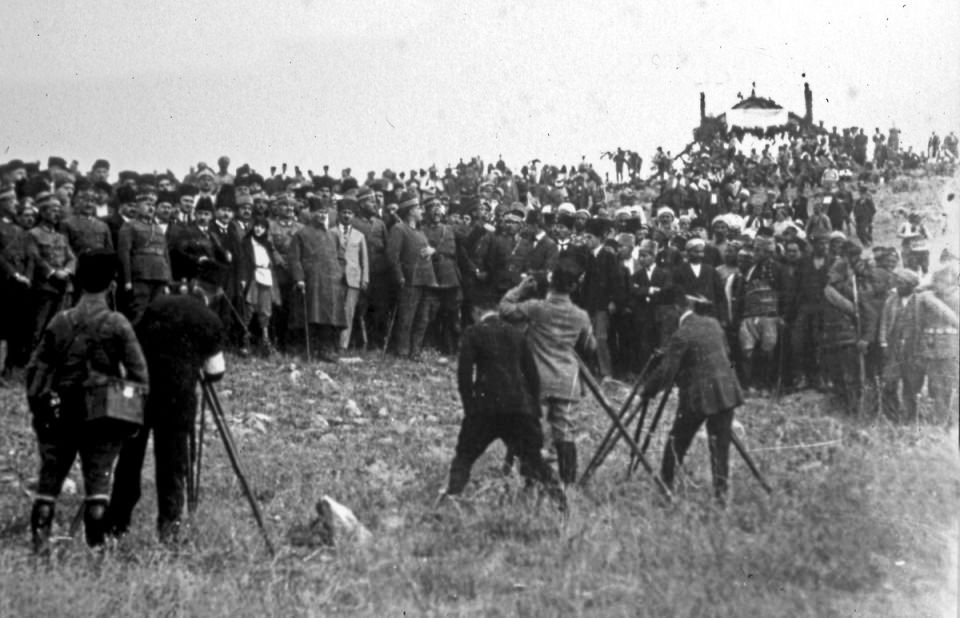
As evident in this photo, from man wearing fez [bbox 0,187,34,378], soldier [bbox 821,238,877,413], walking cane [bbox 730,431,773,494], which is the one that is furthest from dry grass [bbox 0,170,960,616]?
man wearing fez [bbox 0,187,34,378]

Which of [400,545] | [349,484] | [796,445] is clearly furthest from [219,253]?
[796,445]

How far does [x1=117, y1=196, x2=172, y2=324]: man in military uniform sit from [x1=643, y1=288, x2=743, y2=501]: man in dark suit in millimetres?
3762

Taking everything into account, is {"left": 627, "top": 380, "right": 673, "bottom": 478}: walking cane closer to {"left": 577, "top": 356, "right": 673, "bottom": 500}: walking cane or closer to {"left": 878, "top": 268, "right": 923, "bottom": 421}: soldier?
{"left": 577, "top": 356, "right": 673, "bottom": 500}: walking cane

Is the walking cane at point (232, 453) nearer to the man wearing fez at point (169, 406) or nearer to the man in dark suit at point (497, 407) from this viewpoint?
the man wearing fez at point (169, 406)

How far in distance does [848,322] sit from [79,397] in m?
5.97

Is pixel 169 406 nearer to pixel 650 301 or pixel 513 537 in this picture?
pixel 513 537

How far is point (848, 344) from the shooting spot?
9.89m

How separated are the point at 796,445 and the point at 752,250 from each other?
9.78ft

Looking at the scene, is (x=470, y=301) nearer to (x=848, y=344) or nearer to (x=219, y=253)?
(x=219, y=253)

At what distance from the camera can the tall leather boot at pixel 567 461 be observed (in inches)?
314

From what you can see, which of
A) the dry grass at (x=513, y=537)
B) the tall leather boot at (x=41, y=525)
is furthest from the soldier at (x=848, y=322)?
the tall leather boot at (x=41, y=525)

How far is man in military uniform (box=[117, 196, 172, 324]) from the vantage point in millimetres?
9508

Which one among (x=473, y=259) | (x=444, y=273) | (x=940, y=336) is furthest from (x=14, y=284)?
(x=940, y=336)

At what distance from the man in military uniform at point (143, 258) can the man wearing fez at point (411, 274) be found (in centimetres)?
206
